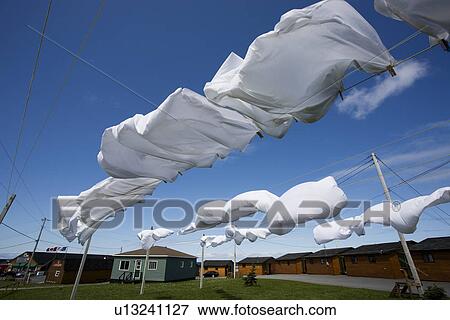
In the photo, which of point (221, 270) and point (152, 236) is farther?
point (221, 270)

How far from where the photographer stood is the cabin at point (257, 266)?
3288 cm

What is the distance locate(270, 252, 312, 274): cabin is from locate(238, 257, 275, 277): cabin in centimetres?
68

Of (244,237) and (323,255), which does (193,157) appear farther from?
(323,255)

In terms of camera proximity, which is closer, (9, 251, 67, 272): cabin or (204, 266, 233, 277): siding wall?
(9, 251, 67, 272): cabin

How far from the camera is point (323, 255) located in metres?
25.9

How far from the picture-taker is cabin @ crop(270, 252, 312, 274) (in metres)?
29.1

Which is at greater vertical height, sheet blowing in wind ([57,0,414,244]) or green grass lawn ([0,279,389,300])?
sheet blowing in wind ([57,0,414,244])

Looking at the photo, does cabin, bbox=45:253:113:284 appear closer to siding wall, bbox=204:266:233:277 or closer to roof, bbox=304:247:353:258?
siding wall, bbox=204:266:233:277

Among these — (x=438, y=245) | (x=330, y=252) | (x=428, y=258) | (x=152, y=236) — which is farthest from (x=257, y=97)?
(x=330, y=252)

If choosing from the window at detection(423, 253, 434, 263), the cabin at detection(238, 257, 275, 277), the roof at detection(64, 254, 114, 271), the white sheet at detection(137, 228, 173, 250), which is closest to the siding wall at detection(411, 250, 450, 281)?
the window at detection(423, 253, 434, 263)

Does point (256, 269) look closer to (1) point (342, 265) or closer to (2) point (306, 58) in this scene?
(1) point (342, 265)

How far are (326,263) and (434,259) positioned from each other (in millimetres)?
11036

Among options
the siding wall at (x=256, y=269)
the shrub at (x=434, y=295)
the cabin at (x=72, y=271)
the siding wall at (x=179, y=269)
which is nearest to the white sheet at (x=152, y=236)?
the shrub at (x=434, y=295)

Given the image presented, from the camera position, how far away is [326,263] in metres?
25.2
